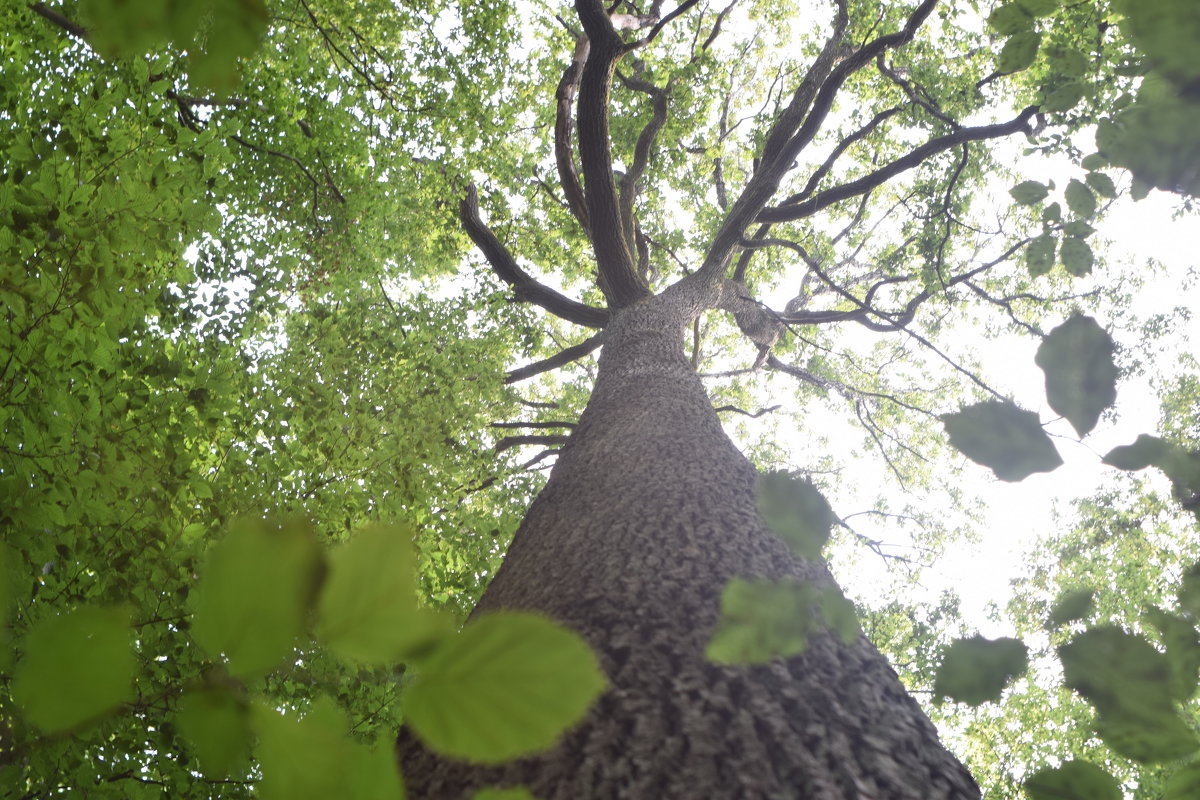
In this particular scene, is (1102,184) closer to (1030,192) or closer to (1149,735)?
(1030,192)

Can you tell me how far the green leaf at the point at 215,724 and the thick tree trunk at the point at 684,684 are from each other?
556mm

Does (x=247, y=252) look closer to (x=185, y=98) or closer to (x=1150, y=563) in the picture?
(x=185, y=98)

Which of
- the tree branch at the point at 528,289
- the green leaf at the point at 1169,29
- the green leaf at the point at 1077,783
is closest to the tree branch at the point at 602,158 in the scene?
the tree branch at the point at 528,289

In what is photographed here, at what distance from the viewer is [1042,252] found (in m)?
1.16

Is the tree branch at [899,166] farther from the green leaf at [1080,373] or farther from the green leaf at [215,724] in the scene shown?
the green leaf at [215,724]

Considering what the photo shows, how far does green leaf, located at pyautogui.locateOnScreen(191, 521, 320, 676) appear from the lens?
296 millimetres

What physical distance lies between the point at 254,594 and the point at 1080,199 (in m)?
1.25

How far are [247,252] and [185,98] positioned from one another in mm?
1774

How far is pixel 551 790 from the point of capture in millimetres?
1204

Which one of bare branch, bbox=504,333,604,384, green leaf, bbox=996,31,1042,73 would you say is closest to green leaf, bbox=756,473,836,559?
green leaf, bbox=996,31,1042,73

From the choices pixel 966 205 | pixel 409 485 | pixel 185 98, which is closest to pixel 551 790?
pixel 409 485

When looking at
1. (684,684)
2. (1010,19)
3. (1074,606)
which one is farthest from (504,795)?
(1010,19)

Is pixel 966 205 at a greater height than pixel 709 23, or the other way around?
pixel 709 23

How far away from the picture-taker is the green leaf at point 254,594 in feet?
0.97
